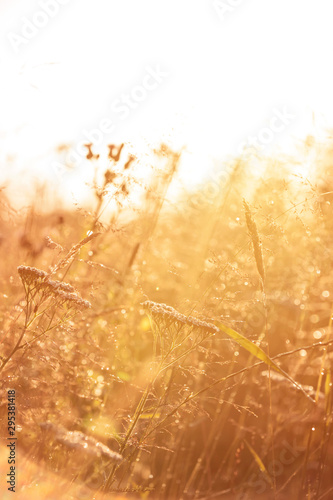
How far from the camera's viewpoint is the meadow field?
213cm

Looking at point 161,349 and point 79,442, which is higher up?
point 161,349

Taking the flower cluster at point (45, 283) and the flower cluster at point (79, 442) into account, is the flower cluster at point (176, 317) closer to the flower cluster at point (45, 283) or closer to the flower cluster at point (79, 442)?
the flower cluster at point (45, 283)

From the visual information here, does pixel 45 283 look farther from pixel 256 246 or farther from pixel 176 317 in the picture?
pixel 256 246

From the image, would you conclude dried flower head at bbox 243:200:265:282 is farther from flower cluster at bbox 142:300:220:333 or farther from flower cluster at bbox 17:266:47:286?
flower cluster at bbox 17:266:47:286

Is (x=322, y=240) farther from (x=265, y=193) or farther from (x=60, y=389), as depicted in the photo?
(x=60, y=389)

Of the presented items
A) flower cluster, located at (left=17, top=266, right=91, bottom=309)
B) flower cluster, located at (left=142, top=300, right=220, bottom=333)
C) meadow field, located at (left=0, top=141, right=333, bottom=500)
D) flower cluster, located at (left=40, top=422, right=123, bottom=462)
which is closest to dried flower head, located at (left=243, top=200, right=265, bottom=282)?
meadow field, located at (left=0, top=141, right=333, bottom=500)

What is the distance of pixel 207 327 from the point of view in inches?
79.6

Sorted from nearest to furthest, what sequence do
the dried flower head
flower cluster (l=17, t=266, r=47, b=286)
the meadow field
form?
the dried flower head < flower cluster (l=17, t=266, r=47, b=286) < the meadow field

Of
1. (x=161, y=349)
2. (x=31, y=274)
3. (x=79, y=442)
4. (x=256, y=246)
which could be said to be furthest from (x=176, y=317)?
(x=79, y=442)

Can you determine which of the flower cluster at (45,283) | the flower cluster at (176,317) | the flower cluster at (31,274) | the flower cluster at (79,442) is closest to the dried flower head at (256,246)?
the flower cluster at (176,317)

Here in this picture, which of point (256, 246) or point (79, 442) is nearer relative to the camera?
point (256, 246)

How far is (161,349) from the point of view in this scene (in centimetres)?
217

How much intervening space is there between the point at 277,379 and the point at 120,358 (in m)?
1.01

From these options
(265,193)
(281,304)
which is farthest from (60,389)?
(281,304)
